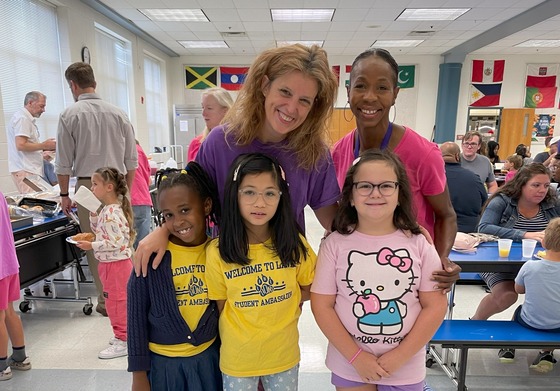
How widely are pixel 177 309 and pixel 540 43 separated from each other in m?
10.6

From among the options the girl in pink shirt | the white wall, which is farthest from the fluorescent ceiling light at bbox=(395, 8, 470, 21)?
the girl in pink shirt

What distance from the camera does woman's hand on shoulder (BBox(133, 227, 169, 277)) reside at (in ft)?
3.97

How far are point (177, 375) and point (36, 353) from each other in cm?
191

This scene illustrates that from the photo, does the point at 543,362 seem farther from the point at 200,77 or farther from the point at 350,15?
the point at 200,77

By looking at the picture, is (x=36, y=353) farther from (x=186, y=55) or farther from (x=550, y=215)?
(x=186, y=55)

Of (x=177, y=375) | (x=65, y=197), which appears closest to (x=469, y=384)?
(x=177, y=375)

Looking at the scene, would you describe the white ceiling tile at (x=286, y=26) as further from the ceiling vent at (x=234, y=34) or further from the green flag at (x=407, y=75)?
the green flag at (x=407, y=75)

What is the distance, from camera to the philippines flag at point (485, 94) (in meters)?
10.3

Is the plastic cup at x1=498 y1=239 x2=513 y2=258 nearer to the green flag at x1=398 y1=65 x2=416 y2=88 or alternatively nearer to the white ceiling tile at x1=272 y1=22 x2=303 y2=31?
the white ceiling tile at x1=272 y1=22 x2=303 y2=31

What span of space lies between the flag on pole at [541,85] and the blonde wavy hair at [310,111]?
1141cm

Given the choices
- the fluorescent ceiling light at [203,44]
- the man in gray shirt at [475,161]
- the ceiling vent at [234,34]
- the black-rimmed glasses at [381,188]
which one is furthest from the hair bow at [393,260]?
the fluorescent ceiling light at [203,44]

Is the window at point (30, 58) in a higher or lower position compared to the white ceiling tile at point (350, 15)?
lower

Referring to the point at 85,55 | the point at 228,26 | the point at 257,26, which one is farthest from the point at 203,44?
the point at 85,55

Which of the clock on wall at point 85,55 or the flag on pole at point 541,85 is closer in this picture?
the clock on wall at point 85,55
